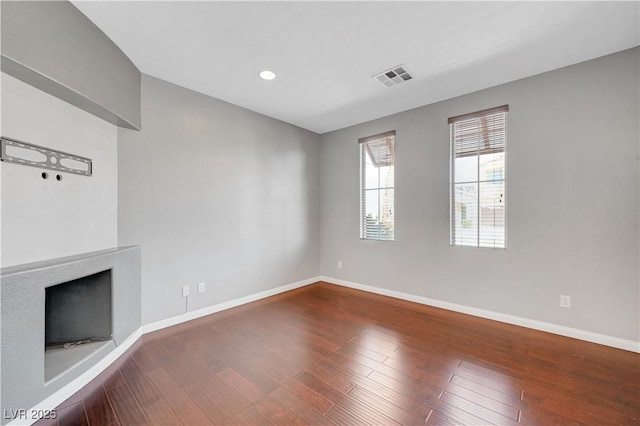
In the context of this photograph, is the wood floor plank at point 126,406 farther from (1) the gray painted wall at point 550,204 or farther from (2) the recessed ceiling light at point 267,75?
(1) the gray painted wall at point 550,204

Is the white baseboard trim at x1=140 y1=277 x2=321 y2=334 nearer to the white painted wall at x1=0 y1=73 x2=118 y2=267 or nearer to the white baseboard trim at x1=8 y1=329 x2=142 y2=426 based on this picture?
the white baseboard trim at x1=8 y1=329 x2=142 y2=426

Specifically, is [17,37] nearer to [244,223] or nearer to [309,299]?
[244,223]

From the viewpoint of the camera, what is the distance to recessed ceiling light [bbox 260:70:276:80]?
2.88 metres

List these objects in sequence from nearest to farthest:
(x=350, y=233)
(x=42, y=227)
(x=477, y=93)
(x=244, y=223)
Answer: (x=42, y=227) → (x=477, y=93) → (x=244, y=223) → (x=350, y=233)

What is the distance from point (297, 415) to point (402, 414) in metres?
0.69

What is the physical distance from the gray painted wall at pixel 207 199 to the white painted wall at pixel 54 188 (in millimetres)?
202

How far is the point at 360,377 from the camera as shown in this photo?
2.10 metres

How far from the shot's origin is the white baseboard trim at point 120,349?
1737 mm

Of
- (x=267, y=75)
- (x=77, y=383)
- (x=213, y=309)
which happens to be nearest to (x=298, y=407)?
(x=77, y=383)

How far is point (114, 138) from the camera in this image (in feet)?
8.72

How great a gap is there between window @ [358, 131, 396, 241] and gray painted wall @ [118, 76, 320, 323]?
116 centimetres

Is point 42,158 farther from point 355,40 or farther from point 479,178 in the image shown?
point 479,178

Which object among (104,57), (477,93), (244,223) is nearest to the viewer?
(104,57)

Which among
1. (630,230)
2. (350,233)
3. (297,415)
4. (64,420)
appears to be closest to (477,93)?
(630,230)
